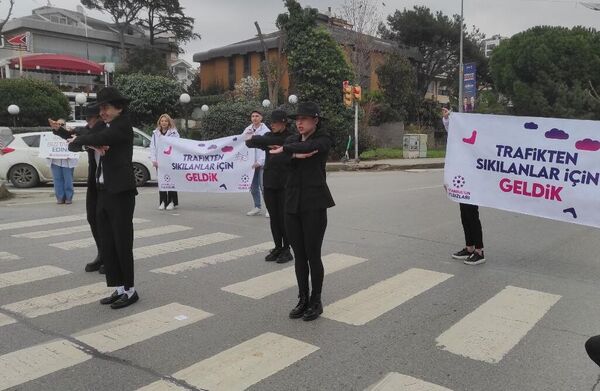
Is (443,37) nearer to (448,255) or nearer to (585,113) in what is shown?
(585,113)

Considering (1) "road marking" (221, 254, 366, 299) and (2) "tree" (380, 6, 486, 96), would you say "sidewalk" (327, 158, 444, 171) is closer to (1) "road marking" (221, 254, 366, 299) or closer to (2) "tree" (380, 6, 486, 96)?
(1) "road marking" (221, 254, 366, 299)

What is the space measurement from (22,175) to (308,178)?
1316 centimetres

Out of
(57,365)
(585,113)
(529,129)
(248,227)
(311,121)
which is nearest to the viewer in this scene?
(57,365)

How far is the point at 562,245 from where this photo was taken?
8125 millimetres

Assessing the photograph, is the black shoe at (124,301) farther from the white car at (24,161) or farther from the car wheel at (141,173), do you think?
the car wheel at (141,173)

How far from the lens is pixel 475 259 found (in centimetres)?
708

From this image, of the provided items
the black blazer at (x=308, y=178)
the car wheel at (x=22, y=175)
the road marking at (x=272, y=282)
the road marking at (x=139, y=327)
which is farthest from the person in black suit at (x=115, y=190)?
the car wheel at (x=22, y=175)

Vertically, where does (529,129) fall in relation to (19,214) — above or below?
above

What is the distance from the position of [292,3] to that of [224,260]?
24097 millimetres

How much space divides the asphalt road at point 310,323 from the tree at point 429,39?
135ft

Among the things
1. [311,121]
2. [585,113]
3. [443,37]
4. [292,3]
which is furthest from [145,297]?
[443,37]

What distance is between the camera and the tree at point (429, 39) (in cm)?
4722

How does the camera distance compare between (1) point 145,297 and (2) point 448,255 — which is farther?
(2) point 448,255

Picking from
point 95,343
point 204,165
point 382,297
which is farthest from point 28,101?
point 382,297
